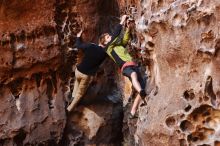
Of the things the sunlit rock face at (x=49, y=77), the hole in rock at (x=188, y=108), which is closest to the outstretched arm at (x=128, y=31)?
the sunlit rock face at (x=49, y=77)

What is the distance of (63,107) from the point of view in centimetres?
705

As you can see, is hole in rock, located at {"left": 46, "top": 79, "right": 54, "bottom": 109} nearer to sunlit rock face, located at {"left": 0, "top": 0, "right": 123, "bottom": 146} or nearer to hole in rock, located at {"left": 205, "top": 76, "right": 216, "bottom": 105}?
sunlit rock face, located at {"left": 0, "top": 0, "right": 123, "bottom": 146}

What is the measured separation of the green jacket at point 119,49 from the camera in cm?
567

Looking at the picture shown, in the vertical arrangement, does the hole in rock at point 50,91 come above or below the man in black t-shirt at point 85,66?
below

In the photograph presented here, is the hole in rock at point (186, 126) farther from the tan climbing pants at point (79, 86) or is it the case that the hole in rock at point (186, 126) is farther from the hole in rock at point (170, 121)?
the tan climbing pants at point (79, 86)

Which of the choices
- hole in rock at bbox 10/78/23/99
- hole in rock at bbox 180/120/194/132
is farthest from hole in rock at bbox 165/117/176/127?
hole in rock at bbox 10/78/23/99

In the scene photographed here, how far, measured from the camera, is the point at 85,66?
660cm

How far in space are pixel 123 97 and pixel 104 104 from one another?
0.33 meters

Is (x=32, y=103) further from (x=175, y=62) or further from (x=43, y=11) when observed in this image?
(x=175, y=62)

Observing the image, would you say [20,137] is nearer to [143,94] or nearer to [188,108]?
[143,94]

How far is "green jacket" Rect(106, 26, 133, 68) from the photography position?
5668 mm

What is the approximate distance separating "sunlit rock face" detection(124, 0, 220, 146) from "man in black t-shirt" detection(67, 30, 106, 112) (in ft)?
5.35

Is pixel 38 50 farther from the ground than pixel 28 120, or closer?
farther from the ground

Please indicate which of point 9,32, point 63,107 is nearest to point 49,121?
point 63,107
